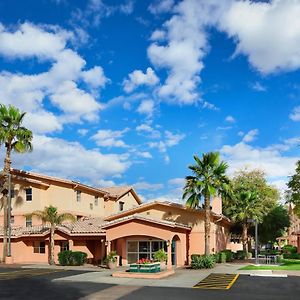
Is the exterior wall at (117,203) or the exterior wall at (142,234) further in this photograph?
the exterior wall at (117,203)

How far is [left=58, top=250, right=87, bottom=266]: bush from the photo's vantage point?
36.8 meters

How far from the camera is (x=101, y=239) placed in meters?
39.2

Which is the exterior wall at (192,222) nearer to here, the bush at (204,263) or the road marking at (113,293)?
the bush at (204,263)

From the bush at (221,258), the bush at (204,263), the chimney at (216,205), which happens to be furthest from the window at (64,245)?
the chimney at (216,205)

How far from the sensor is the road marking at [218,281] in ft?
70.3

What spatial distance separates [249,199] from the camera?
150 ft

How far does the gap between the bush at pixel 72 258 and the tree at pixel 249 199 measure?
15.0m

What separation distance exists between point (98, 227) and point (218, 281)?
17.2 m

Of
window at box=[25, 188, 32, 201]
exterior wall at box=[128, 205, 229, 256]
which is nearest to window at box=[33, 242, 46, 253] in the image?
window at box=[25, 188, 32, 201]

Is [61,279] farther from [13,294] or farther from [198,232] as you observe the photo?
[198,232]

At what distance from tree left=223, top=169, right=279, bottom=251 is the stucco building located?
2216 mm

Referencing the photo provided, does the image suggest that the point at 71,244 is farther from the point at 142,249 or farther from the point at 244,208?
the point at 244,208

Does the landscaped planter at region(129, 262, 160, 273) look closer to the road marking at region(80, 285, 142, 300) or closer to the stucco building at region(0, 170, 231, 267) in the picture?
the road marking at region(80, 285, 142, 300)

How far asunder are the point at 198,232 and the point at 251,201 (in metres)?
10.9
